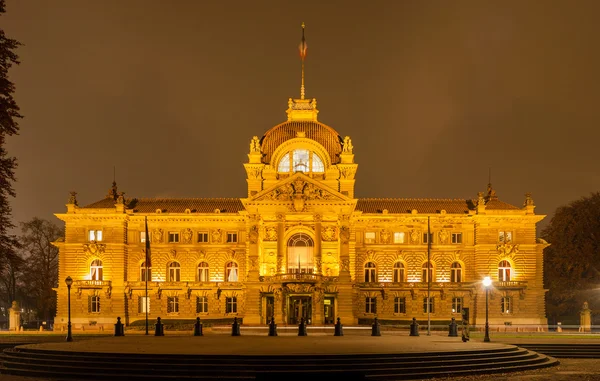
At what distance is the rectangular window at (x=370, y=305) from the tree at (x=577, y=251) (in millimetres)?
20613

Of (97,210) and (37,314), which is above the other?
(97,210)

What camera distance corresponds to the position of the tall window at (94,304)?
326 ft

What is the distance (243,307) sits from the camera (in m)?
98.8

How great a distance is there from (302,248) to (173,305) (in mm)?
15280

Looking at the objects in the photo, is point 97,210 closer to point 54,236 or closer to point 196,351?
point 54,236

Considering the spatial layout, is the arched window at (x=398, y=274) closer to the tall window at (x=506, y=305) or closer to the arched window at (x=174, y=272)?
the tall window at (x=506, y=305)

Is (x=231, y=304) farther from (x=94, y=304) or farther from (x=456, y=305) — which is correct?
(x=456, y=305)

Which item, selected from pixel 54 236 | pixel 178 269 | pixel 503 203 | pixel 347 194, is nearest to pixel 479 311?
pixel 503 203

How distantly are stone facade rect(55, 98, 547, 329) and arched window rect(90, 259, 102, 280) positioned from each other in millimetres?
169

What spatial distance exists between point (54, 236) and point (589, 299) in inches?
2524

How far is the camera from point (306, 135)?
99.9m

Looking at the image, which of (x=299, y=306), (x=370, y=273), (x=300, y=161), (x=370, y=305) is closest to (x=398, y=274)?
(x=370, y=273)

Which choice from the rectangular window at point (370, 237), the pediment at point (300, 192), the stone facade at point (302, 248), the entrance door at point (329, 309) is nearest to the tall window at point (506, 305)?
the stone facade at point (302, 248)

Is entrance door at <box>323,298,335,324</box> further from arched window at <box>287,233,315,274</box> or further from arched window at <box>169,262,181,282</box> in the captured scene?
arched window at <box>169,262,181,282</box>
